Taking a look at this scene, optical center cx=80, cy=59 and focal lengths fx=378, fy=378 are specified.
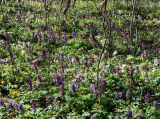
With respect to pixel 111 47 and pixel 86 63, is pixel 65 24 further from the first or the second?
pixel 86 63

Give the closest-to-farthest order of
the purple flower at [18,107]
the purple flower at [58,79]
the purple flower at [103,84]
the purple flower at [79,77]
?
the purple flower at [18,107] < the purple flower at [103,84] < the purple flower at [58,79] < the purple flower at [79,77]

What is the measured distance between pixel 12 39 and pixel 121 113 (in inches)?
271

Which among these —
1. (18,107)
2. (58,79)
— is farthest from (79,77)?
(18,107)

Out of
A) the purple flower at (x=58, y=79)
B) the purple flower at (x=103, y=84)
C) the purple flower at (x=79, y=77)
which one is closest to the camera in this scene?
the purple flower at (x=103, y=84)

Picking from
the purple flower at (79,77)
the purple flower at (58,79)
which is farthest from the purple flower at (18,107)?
the purple flower at (79,77)

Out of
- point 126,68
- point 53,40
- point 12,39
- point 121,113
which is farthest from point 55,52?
point 121,113

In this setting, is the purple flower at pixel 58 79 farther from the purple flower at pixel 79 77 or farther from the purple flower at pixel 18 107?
the purple flower at pixel 18 107

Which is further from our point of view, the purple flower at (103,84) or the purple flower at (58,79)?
the purple flower at (58,79)

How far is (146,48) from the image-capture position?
12977mm

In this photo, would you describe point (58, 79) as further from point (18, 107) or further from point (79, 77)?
point (18, 107)

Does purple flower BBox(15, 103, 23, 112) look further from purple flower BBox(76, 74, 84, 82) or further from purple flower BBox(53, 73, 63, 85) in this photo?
purple flower BBox(76, 74, 84, 82)

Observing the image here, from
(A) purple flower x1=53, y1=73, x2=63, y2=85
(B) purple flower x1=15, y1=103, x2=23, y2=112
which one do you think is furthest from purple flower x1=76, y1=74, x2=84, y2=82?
(B) purple flower x1=15, y1=103, x2=23, y2=112

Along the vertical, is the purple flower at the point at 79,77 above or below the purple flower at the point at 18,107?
Answer: above

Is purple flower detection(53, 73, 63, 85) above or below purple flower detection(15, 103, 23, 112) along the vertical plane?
above
